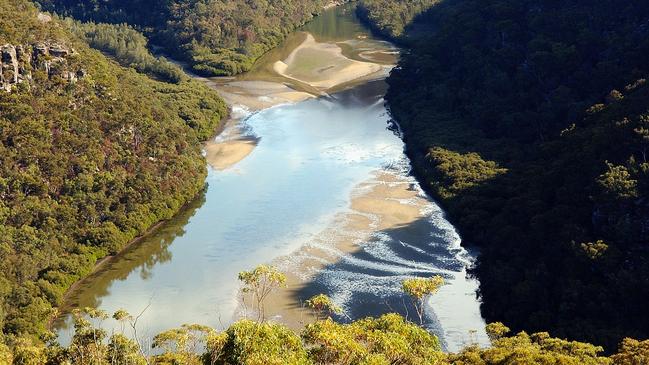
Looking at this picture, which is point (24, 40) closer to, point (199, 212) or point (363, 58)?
point (199, 212)

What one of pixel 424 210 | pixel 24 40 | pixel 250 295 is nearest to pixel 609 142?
pixel 424 210

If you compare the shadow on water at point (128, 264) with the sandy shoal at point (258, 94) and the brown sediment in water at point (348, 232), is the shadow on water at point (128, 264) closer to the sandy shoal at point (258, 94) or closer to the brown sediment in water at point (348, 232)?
the brown sediment in water at point (348, 232)

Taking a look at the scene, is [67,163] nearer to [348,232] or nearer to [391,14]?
Answer: [348,232]

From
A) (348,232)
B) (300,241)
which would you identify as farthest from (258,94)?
(300,241)

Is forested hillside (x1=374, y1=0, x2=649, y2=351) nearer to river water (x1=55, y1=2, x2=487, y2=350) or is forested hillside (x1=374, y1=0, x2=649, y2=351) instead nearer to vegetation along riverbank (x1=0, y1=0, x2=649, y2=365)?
vegetation along riverbank (x1=0, y1=0, x2=649, y2=365)

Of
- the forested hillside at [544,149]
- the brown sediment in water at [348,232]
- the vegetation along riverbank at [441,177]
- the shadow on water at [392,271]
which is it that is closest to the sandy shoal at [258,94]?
the vegetation along riverbank at [441,177]

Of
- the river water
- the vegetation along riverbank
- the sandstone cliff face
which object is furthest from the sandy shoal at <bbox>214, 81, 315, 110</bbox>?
the sandstone cliff face
